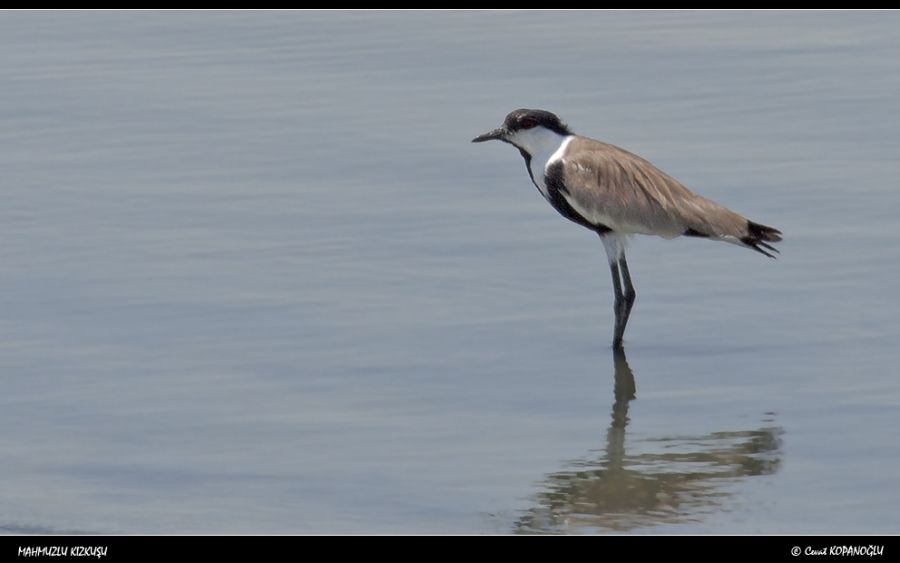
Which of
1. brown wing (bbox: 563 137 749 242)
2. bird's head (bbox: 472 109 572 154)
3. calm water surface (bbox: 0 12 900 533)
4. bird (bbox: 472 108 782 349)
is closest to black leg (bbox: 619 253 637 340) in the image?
bird (bbox: 472 108 782 349)

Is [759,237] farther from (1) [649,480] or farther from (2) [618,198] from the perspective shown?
(1) [649,480]

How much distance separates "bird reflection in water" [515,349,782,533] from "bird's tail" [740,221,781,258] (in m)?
2.02

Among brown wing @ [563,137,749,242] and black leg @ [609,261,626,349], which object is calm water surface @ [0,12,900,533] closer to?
black leg @ [609,261,626,349]

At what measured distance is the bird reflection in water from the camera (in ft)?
27.0

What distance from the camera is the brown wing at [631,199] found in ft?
37.5

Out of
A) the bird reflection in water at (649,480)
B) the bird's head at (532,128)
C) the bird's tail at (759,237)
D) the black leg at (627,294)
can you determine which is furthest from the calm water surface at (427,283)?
the bird's head at (532,128)

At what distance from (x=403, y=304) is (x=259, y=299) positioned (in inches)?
33.7

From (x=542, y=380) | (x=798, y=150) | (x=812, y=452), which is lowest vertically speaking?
(x=812, y=452)

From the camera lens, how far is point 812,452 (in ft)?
29.2

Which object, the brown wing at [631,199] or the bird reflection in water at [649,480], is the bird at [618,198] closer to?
the brown wing at [631,199]

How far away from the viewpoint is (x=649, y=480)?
8703mm

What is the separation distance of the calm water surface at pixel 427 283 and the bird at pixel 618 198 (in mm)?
377
